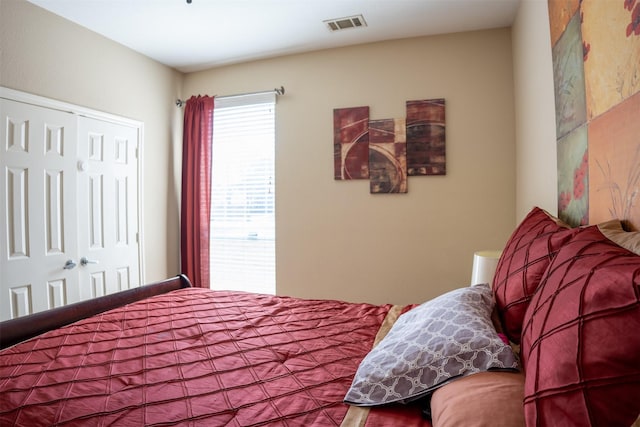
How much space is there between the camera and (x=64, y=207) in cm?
269

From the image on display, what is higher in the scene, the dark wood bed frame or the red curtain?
the red curtain

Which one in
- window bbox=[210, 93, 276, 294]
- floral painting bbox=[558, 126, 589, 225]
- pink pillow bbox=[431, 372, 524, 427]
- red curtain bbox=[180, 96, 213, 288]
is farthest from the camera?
red curtain bbox=[180, 96, 213, 288]

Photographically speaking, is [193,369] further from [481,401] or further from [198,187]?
[198,187]

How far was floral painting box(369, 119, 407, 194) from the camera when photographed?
10.0ft

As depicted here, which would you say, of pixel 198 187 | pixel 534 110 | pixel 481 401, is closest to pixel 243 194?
pixel 198 187

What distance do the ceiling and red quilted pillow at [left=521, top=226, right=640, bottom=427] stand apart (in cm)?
248

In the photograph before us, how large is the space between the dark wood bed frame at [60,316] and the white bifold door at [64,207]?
0.91 m

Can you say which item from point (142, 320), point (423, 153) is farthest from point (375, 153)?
point (142, 320)

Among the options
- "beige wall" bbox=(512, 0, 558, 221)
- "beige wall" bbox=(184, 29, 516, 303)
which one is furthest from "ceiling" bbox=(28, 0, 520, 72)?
"beige wall" bbox=(512, 0, 558, 221)

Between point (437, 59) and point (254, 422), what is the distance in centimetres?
304

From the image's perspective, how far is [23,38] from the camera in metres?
2.44

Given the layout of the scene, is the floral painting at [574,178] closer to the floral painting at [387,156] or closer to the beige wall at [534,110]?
the beige wall at [534,110]

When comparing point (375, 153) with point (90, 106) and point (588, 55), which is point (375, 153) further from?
point (90, 106)

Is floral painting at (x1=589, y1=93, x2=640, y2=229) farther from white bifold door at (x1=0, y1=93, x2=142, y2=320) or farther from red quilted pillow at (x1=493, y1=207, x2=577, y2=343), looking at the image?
white bifold door at (x1=0, y1=93, x2=142, y2=320)
